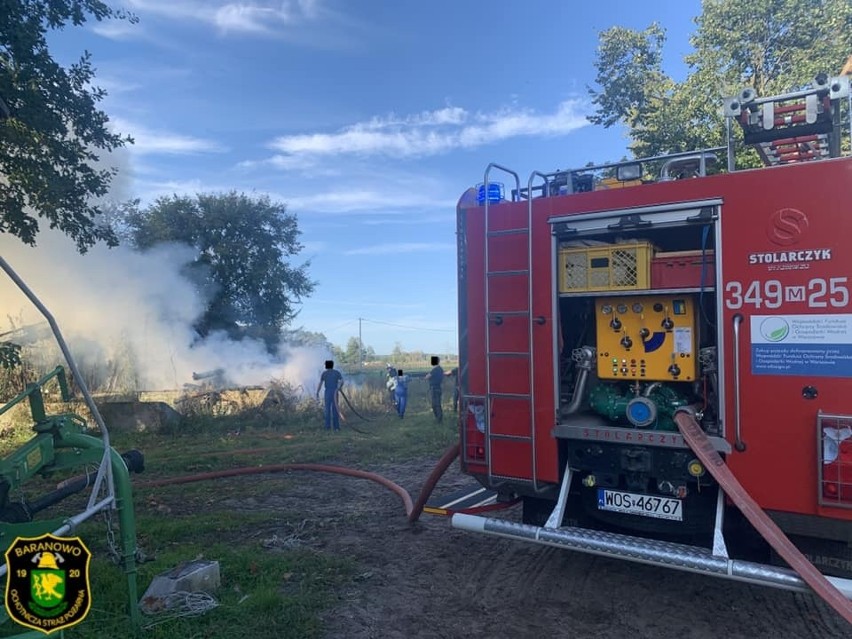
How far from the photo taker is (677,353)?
4.71 m

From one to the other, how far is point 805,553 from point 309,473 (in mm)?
7076

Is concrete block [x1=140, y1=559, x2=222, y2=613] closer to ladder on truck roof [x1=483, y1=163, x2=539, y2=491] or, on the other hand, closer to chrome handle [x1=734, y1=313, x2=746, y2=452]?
ladder on truck roof [x1=483, y1=163, x2=539, y2=491]

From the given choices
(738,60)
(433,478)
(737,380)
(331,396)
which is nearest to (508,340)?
(737,380)

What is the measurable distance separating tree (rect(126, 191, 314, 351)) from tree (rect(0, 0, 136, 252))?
15019 millimetres

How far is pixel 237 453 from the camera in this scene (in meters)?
11.2

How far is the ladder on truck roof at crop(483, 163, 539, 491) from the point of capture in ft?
16.4

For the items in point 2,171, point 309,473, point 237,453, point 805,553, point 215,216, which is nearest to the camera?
point 805,553

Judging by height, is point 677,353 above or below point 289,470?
above

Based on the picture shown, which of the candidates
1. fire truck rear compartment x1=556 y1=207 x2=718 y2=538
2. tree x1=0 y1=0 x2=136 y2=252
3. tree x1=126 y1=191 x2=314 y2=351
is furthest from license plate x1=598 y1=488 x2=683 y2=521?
tree x1=126 y1=191 x2=314 y2=351

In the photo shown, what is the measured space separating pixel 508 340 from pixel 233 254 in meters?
21.9

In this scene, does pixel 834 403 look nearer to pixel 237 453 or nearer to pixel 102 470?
pixel 102 470

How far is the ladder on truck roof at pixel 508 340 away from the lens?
16.4 ft

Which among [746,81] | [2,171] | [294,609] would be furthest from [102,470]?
[746,81]

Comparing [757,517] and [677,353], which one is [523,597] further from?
[677,353]
